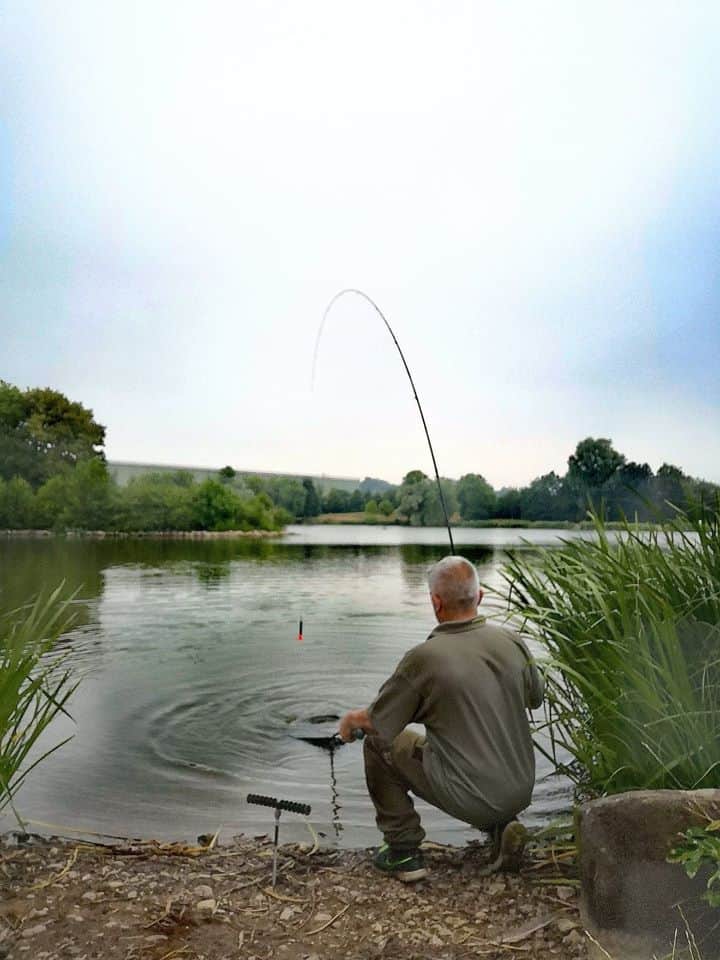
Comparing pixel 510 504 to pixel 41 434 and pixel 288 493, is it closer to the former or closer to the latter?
pixel 41 434

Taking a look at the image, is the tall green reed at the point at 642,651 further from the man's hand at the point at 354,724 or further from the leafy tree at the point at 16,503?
the leafy tree at the point at 16,503

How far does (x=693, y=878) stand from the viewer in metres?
2.51

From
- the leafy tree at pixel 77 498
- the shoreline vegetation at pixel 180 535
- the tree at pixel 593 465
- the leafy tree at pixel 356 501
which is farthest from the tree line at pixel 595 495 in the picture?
the shoreline vegetation at pixel 180 535

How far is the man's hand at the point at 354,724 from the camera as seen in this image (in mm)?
3215

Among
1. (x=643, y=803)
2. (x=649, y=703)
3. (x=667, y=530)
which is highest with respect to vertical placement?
(x=667, y=530)

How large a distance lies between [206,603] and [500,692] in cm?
1530

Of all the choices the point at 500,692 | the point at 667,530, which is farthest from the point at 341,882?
the point at 667,530

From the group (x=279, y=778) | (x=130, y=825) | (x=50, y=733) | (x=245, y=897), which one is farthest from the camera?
(x=50, y=733)

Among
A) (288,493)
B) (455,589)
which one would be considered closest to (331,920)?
(455,589)

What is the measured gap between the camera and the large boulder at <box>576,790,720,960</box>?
2502 millimetres

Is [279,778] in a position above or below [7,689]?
below

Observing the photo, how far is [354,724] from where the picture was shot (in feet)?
10.7

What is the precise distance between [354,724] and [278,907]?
25.1 inches

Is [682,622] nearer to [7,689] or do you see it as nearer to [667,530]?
[667,530]
